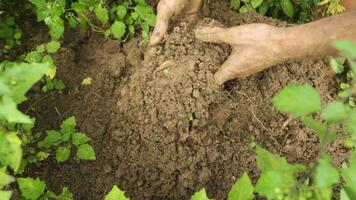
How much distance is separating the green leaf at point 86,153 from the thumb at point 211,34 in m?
0.70

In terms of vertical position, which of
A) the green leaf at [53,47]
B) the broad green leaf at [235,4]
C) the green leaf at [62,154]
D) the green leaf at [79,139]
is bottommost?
the green leaf at [62,154]

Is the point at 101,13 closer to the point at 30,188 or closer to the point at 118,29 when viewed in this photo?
the point at 118,29

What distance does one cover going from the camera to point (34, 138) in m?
2.02

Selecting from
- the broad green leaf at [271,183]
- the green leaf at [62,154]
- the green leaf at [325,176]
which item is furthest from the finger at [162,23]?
the green leaf at [325,176]

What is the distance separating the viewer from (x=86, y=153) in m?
1.93

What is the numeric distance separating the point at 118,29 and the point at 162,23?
0.21m

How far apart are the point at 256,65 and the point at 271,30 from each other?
6.3 inches

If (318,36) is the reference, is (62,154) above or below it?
below

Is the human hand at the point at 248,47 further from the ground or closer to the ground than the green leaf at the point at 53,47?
further from the ground

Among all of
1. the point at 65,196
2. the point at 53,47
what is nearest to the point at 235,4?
the point at 53,47

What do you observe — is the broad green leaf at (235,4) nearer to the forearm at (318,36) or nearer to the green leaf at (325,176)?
the forearm at (318,36)

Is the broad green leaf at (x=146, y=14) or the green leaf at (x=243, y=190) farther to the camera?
the broad green leaf at (x=146, y=14)

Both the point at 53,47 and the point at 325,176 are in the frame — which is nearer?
the point at 325,176

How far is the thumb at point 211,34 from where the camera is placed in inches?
83.2
